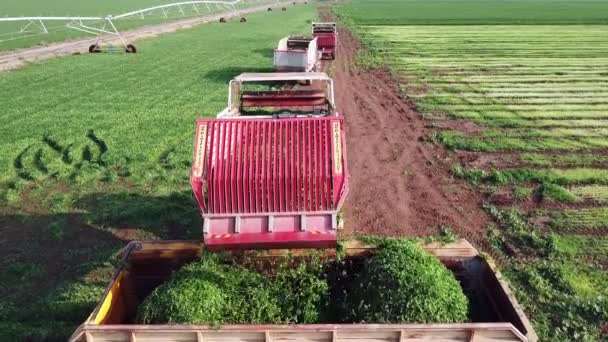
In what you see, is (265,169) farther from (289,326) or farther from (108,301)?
(108,301)

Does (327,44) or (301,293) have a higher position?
(327,44)

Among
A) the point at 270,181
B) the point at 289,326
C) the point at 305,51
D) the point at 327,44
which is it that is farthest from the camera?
the point at 327,44

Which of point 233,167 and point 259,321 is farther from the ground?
point 233,167

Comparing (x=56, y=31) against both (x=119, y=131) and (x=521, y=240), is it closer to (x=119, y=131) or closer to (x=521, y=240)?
(x=119, y=131)

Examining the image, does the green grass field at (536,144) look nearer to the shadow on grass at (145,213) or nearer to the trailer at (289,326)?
the trailer at (289,326)

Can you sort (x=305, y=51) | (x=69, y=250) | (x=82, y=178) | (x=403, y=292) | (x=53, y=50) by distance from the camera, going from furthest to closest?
(x=53, y=50), (x=305, y=51), (x=82, y=178), (x=69, y=250), (x=403, y=292)

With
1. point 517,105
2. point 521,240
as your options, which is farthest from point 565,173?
point 517,105

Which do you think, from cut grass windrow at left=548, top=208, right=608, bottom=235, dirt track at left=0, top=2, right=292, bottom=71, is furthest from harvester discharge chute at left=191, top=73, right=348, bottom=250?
dirt track at left=0, top=2, right=292, bottom=71

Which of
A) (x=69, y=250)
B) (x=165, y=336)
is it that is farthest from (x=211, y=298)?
(x=69, y=250)
